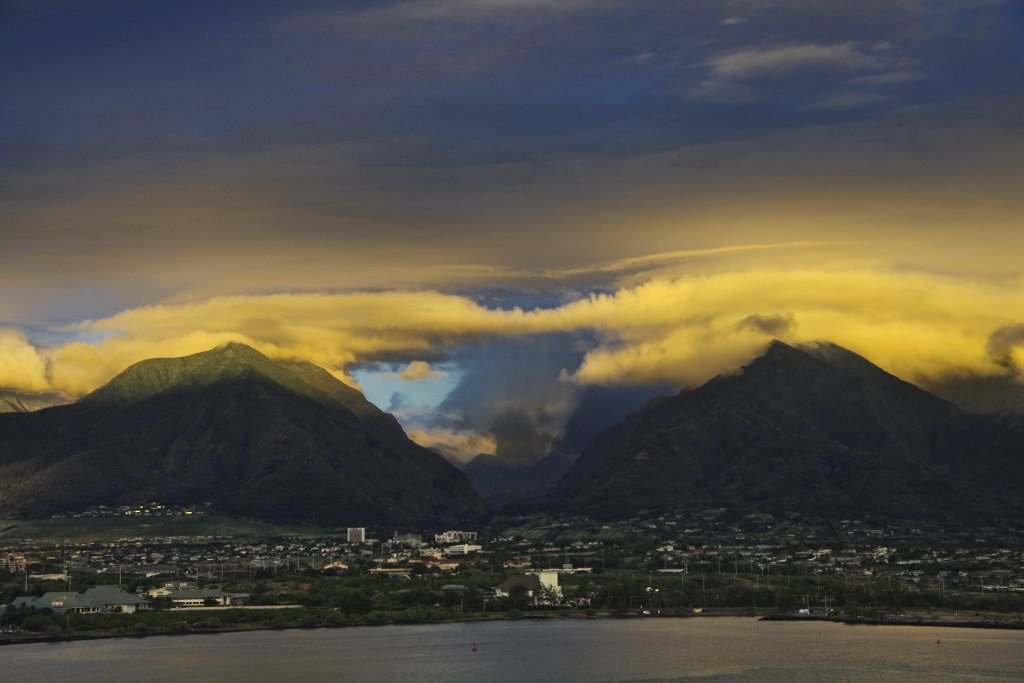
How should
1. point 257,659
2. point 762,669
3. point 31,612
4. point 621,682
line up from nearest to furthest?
point 621,682 < point 762,669 < point 257,659 < point 31,612

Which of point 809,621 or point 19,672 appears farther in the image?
point 809,621

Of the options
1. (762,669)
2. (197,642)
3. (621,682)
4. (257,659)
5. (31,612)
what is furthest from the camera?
(31,612)

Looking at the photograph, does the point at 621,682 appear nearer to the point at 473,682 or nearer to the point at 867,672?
the point at 473,682

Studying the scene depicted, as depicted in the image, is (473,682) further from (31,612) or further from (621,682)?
(31,612)

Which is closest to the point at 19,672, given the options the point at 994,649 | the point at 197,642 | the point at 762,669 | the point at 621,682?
the point at 197,642

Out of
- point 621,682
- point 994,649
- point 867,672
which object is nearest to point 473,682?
point 621,682

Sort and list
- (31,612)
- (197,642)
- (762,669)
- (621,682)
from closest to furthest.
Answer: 1. (621,682)
2. (762,669)
3. (197,642)
4. (31,612)
